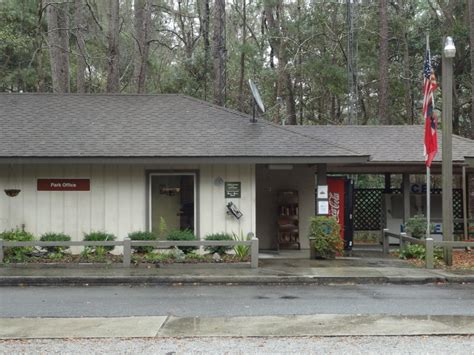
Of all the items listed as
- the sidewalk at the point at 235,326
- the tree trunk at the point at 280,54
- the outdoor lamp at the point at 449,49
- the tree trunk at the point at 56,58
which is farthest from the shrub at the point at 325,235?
the tree trunk at the point at 280,54

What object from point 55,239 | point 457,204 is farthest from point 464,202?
point 55,239

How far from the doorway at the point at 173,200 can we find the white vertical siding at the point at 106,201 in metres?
0.22

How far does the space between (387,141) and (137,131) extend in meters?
7.80

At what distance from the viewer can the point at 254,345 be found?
6.97 m

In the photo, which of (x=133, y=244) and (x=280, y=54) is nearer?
(x=133, y=244)

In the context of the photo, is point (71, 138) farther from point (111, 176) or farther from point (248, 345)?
point (248, 345)

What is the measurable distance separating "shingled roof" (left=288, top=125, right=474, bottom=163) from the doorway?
4242 millimetres

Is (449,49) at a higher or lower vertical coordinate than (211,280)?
higher

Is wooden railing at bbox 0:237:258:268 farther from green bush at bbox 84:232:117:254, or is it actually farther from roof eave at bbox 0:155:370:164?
roof eave at bbox 0:155:370:164

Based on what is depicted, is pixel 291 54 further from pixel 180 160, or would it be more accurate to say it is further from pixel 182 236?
pixel 182 236

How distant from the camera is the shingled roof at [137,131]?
14953 millimetres

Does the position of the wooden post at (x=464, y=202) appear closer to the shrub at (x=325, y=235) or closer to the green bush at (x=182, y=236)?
the shrub at (x=325, y=235)

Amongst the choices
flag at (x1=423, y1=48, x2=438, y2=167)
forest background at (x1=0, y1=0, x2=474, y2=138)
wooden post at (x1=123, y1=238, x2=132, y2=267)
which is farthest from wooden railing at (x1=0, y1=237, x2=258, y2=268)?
forest background at (x1=0, y1=0, x2=474, y2=138)

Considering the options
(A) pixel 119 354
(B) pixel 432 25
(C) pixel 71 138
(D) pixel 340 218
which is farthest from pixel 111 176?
(B) pixel 432 25
